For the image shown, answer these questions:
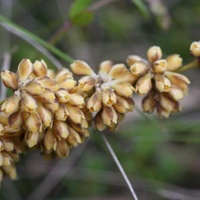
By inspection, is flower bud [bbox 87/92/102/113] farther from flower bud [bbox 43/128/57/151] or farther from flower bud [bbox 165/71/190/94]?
flower bud [bbox 165/71/190/94]

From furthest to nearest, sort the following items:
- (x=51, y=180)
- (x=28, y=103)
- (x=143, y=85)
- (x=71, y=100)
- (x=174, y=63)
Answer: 1. (x=51, y=180)
2. (x=174, y=63)
3. (x=143, y=85)
4. (x=71, y=100)
5. (x=28, y=103)

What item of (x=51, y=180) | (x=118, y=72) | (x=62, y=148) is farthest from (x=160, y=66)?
(x=51, y=180)

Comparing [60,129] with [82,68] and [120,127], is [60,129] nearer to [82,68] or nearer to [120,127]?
[82,68]

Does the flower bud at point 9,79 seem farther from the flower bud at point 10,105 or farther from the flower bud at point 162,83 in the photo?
the flower bud at point 162,83

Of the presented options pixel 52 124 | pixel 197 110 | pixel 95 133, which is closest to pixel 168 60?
pixel 52 124

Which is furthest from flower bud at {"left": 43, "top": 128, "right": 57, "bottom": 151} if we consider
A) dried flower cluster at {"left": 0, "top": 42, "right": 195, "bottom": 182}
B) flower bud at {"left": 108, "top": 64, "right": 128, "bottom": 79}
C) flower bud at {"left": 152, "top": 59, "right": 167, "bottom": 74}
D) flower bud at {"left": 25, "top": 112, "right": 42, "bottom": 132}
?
flower bud at {"left": 152, "top": 59, "right": 167, "bottom": 74}
